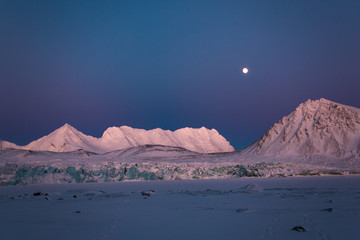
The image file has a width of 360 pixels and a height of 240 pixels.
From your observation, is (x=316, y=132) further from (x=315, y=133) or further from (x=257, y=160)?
(x=257, y=160)

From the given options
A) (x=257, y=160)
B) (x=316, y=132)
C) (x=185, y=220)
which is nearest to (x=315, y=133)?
(x=316, y=132)

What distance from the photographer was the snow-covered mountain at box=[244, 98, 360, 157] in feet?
204

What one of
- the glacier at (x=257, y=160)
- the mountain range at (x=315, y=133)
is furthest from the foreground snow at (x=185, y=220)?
the mountain range at (x=315, y=133)

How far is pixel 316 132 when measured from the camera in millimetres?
67000

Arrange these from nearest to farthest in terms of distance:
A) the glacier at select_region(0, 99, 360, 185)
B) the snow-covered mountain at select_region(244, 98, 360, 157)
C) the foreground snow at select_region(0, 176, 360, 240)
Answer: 1. the foreground snow at select_region(0, 176, 360, 240)
2. the glacier at select_region(0, 99, 360, 185)
3. the snow-covered mountain at select_region(244, 98, 360, 157)

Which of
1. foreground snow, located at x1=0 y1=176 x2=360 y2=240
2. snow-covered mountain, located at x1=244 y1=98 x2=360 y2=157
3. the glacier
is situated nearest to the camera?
foreground snow, located at x1=0 y1=176 x2=360 y2=240

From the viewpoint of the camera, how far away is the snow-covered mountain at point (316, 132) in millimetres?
62094

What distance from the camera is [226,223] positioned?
9.92m

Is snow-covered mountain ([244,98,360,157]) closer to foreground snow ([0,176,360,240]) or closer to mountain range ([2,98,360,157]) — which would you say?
mountain range ([2,98,360,157])

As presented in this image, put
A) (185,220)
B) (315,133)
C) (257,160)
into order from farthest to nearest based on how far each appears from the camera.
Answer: (315,133) → (257,160) → (185,220)

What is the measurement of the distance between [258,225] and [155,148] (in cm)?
10446

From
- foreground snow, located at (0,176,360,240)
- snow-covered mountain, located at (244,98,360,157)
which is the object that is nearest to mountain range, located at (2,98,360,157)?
snow-covered mountain, located at (244,98,360,157)

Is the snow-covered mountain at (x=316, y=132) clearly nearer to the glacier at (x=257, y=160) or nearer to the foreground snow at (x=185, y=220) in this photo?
the glacier at (x=257, y=160)

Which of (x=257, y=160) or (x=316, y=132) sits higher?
(x=316, y=132)
